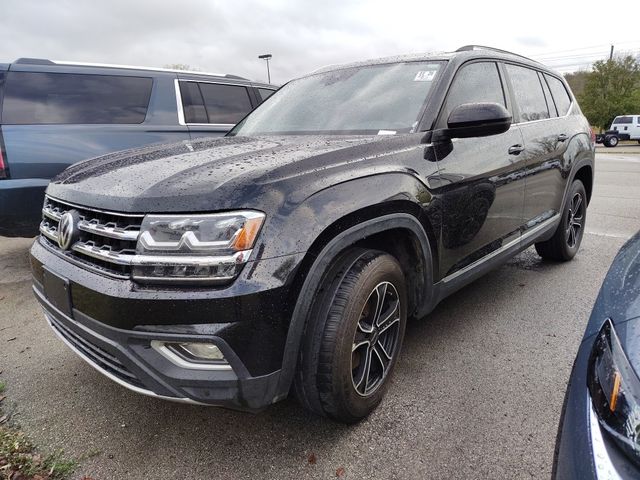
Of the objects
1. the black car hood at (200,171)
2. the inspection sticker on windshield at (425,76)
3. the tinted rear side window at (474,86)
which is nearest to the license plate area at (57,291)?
the black car hood at (200,171)

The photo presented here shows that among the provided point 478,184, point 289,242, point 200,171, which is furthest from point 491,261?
point 200,171

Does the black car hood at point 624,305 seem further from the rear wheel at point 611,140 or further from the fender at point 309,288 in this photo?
the rear wheel at point 611,140

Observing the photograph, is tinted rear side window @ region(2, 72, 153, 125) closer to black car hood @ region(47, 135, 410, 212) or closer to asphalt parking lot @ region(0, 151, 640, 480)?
asphalt parking lot @ region(0, 151, 640, 480)

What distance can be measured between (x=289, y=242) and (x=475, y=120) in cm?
130

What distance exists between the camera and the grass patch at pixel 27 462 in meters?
1.88

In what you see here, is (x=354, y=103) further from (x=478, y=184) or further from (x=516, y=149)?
(x=516, y=149)

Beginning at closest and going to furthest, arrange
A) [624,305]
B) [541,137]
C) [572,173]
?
[624,305]
[541,137]
[572,173]

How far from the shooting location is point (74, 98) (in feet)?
14.0

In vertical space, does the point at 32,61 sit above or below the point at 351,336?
above

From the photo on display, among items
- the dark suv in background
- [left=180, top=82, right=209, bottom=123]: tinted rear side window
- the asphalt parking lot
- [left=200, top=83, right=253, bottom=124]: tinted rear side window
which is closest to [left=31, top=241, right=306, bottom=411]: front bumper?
the asphalt parking lot

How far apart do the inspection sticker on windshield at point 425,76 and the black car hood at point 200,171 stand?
24.7 inches

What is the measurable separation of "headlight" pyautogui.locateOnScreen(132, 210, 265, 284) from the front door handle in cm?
214

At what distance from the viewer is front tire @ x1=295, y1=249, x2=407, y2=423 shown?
1.87 meters

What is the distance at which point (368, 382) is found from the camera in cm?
222
